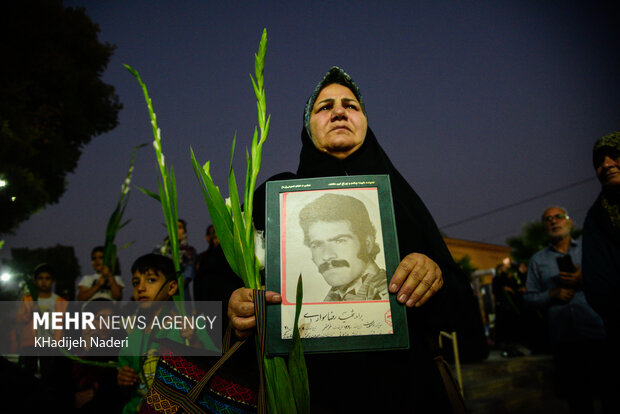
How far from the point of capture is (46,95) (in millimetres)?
10859

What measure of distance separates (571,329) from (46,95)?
13871mm

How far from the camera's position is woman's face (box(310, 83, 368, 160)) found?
139 cm

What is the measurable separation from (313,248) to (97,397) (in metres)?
3.00

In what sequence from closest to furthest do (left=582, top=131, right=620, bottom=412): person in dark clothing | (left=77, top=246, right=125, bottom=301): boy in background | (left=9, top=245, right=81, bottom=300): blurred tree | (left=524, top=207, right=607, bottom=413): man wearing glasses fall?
(left=582, top=131, right=620, bottom=412): person in dark clothing, (left=524, top=207, right=607, bottom=413): man wearing glasses, (left=77, top=246, right=125, bottom=301): boy in background, (left=9, top=245, right=81, bottom=300): blurred tree

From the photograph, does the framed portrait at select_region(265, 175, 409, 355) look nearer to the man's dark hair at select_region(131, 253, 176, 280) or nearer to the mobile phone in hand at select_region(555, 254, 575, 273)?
the man's dark hair at select_region(131, 253, 176, 280)

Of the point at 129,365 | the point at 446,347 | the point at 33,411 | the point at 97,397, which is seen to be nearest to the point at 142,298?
the point at 129,365

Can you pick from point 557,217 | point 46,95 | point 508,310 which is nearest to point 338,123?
point 557,217

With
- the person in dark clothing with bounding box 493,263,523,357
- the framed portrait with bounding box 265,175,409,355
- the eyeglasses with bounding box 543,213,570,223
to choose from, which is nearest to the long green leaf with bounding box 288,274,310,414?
the framed portrait with bounding box 265,175,409,355

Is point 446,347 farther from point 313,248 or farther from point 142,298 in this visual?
point 313,248

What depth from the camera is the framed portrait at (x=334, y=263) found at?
90 cm

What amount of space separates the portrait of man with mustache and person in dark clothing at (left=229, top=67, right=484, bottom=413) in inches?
2.5

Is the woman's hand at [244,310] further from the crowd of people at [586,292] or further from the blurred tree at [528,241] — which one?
the blurred tree at [528,241]

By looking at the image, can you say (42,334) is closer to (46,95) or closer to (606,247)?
(606,247)

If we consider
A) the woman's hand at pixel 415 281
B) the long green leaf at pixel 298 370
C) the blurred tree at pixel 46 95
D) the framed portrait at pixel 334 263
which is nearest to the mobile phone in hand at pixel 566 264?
the woman's hand at pixel 415 281
